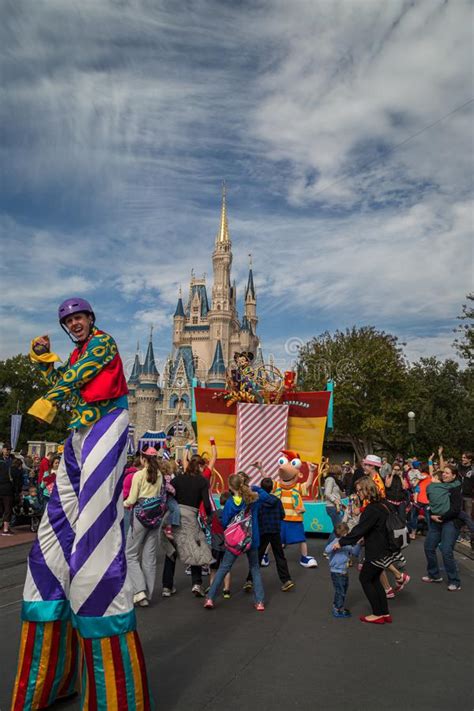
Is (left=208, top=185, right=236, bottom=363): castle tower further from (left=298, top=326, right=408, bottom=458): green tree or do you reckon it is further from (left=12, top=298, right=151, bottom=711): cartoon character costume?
(left=12, top=298, right=151, bottom=711): cartoon character costume

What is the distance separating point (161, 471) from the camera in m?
6.73

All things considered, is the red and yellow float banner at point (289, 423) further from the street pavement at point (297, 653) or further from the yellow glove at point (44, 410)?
the yellow glove at point (44, 410)

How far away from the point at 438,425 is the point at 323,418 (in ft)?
87.7

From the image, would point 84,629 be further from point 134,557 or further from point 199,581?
point 199,581

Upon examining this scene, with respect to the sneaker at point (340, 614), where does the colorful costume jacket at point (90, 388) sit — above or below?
above

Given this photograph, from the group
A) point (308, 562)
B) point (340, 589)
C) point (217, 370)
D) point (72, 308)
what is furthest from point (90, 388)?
point (217, 370)

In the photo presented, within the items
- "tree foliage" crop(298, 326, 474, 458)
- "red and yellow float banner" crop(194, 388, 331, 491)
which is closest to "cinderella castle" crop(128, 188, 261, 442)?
"tree foliage" crop(298, 326, 474, 458)

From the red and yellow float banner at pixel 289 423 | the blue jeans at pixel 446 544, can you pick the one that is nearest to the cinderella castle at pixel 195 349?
the red and yellow float banner at pixel 289 423

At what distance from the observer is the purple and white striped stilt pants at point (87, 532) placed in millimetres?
3006

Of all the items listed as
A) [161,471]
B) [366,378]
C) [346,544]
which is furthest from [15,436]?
[346,544]

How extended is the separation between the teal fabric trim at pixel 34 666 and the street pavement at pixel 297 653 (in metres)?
0.32

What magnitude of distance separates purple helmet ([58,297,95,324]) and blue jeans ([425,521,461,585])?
6.00 metres

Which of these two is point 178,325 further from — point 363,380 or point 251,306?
point 363,380

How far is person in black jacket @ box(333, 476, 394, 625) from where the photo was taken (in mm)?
5668
